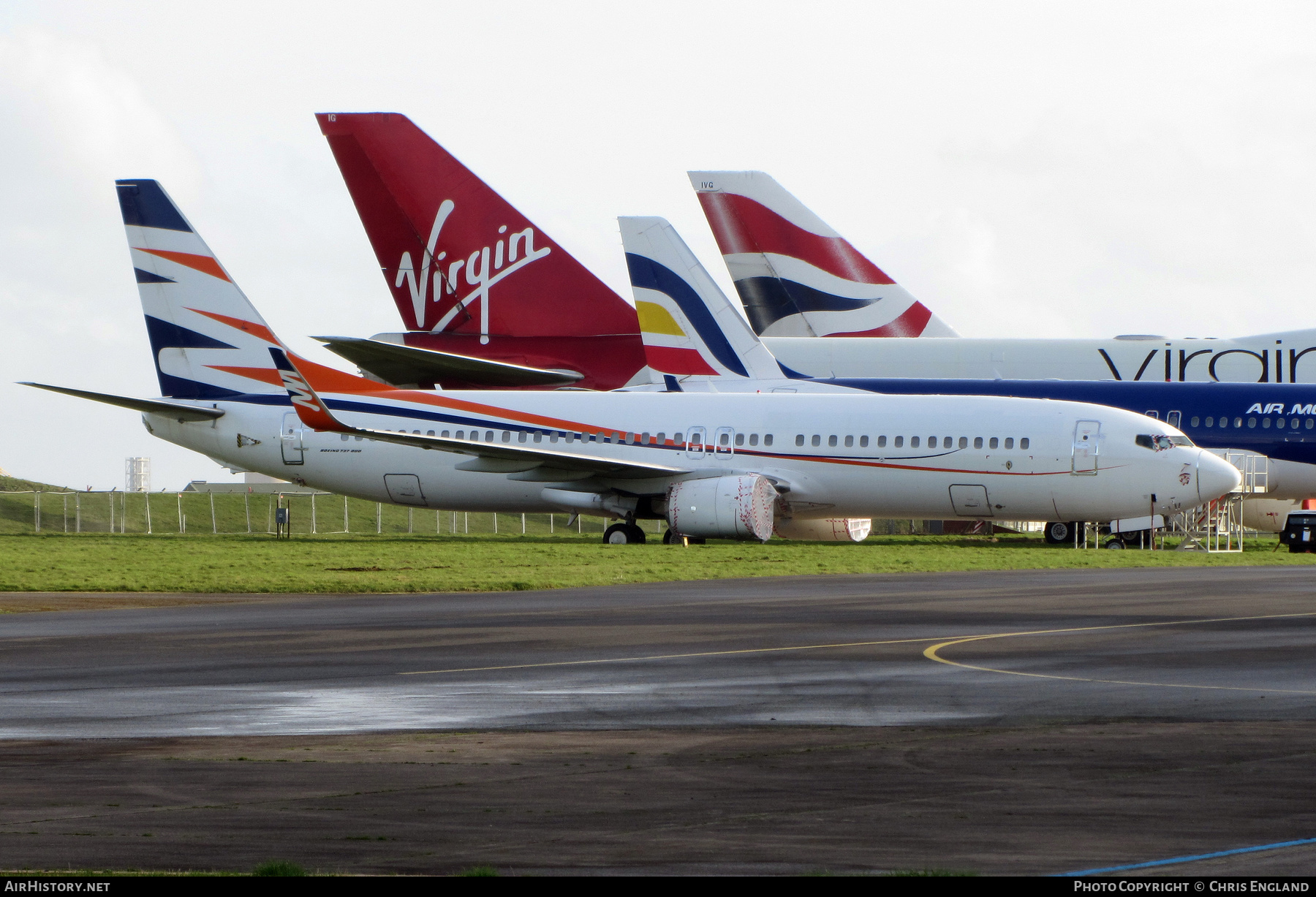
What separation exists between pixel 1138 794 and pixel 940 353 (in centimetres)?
4853

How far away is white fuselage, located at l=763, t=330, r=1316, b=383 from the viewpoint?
179 feet

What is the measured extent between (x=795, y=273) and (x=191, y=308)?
23.4m

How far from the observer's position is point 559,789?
9.27 metres

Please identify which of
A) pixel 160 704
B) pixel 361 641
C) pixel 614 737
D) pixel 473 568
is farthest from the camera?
pixel 473 568

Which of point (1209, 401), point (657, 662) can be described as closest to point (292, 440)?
point (1209, 401)

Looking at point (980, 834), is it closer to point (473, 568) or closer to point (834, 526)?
point (473, 568)

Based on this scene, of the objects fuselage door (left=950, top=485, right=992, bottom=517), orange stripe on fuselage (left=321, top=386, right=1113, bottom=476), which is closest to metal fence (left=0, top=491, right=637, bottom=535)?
orange stripe on fuselage (left=321, top=386, right=1113, bottom=476)

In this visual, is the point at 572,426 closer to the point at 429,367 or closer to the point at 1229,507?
the point at 429,367

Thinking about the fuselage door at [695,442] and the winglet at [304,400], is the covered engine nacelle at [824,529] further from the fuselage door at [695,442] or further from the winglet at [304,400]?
the winglet at [304,400]

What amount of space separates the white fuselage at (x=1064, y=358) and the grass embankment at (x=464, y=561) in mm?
8213

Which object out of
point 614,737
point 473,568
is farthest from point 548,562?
point 614,737

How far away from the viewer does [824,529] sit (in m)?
48.0

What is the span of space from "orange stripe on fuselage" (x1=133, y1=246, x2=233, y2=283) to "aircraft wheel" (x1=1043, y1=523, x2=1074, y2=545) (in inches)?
946

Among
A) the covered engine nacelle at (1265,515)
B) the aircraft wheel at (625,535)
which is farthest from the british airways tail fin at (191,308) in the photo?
the covered engine nacelle at (1265,515)
